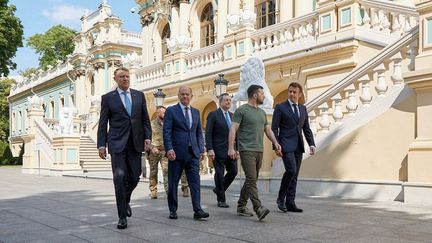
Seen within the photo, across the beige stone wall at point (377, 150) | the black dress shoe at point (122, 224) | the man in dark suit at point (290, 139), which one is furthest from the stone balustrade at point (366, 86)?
the black dress shoe at point (122, 224)

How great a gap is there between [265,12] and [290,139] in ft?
45.2

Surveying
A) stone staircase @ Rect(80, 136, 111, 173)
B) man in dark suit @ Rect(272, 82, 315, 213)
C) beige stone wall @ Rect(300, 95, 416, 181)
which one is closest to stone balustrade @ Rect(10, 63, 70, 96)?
stone staircase @ Rect(80, 136, 111, 173)

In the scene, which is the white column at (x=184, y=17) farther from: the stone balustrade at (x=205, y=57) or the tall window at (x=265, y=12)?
the stone balustrade at (x=205, y=57)

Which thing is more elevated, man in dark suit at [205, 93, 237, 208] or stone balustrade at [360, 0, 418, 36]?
stone balustrade at [360, 0, 418, 36]

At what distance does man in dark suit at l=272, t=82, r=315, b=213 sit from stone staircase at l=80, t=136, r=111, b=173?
53.3 ft

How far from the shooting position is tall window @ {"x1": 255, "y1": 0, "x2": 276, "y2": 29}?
1947 centimetres

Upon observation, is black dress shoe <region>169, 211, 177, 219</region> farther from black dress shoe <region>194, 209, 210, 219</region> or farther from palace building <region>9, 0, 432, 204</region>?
palace building <region>9, 0, 432, 204</region>

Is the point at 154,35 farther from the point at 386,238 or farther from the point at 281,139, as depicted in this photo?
the point at 386,238

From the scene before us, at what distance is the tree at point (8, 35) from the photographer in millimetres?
28203

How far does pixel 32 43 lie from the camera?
177ft

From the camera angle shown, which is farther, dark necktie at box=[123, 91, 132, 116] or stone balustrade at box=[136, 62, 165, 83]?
stone balustrade at box=[136, 62, 165, 83]

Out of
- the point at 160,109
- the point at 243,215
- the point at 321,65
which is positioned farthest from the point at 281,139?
the point at 321,65

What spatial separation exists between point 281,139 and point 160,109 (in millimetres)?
3129

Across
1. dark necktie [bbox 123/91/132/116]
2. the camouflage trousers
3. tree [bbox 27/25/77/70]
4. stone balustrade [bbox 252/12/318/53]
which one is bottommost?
the camouflage trousers
